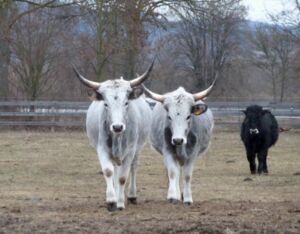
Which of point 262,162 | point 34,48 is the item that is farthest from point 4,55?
point 262,162

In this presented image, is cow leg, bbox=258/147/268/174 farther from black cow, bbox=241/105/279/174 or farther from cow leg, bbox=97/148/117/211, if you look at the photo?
cow leg, bbox=97/148/117/211

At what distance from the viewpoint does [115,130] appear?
9.88m

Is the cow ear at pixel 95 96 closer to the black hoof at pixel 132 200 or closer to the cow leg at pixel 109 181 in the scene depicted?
the cow leg at pixel 109 181

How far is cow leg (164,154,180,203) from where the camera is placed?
10844mm

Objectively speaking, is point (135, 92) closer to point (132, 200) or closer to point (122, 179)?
point (122, 179)

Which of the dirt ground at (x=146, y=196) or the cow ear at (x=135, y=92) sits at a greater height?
the cow ear at (x=135, y=92)

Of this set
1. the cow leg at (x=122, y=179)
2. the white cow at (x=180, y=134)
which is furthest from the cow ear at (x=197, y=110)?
the cow leg at (x=122, y=179)

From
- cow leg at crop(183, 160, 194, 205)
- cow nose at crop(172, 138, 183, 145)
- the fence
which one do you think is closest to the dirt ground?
cow leg at crop(183, 160, 194, 205)

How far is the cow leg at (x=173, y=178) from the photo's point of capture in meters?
10.8

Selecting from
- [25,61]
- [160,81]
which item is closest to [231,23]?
[160,81]

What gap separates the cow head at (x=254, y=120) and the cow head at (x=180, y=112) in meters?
5.44

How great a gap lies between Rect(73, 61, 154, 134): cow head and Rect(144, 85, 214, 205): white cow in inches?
29.0

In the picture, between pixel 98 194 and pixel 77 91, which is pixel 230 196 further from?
pixel 77 91

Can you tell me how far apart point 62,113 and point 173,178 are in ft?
67.9
